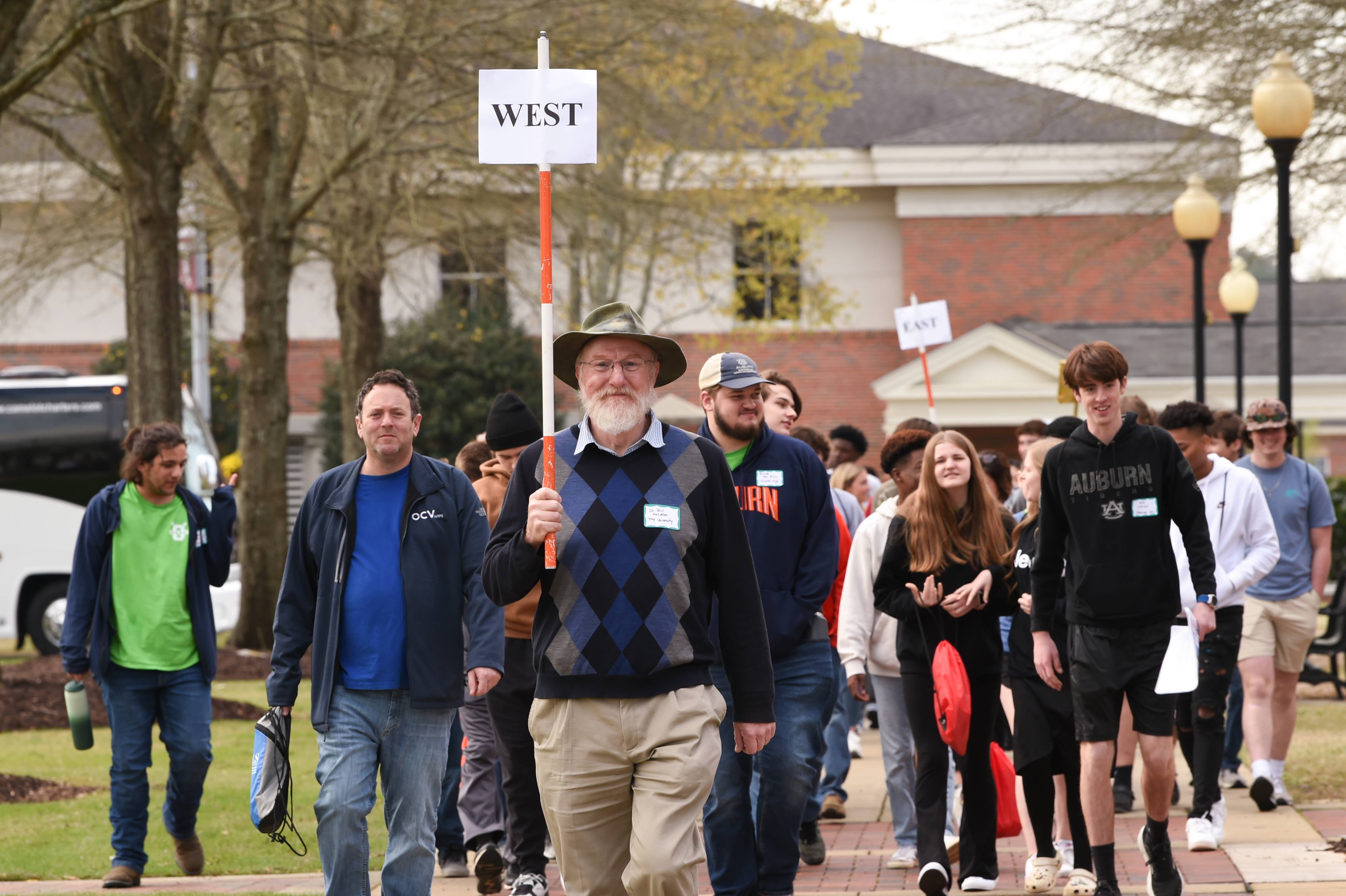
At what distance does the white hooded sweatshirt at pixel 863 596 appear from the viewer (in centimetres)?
713

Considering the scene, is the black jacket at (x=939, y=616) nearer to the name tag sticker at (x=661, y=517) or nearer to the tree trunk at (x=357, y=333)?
the name tag sticker at (x=661, y=517)

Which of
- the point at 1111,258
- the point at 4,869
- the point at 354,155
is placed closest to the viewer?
the point at 4,869

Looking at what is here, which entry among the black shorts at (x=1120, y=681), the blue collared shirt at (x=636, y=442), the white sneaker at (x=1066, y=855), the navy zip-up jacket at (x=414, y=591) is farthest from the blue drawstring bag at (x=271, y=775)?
the white sneaker at (x=1066, y=855)

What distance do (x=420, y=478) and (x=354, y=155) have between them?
11.6 m

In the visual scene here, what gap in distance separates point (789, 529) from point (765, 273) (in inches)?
813

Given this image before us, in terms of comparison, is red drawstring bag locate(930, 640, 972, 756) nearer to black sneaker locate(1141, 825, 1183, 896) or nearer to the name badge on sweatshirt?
black sneaker locate(1141, 825, 1183, 896)

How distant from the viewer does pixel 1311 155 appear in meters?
15.2

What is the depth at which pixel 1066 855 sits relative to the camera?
714cm

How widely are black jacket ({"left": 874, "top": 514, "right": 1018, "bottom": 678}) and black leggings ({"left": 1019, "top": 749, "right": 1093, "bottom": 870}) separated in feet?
1.52

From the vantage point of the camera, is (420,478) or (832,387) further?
(832,387)

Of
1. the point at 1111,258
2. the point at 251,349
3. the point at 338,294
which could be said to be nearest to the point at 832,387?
the point at 1111,258

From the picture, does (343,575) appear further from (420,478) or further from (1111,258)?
(1111,258)

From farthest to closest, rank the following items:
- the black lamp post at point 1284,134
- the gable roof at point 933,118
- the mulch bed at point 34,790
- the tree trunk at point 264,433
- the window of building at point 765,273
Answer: the gable roof at point 933,118 < the window of building at point 765,273 < the tree trunk at point 264,433 < the black lamp post at point 1284,134 < the mulch bed at point 34,790

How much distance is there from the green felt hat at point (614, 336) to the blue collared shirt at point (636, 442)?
0.15 metres
